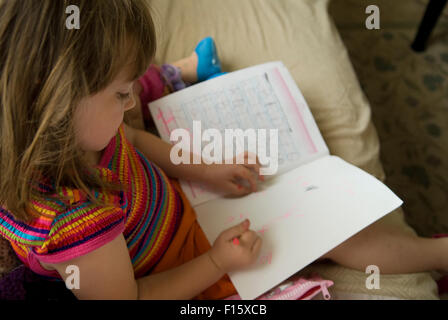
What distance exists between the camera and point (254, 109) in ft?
2.78

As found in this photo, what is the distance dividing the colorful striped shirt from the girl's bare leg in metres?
0.31

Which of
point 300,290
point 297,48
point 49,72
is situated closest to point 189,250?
point 300,290

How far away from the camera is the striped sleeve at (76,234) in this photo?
1.51ft

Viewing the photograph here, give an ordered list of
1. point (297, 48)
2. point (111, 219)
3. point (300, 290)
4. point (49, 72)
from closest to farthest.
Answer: point (49, 72)
point (111, 219)
point (300, 290)
point (297, 48)

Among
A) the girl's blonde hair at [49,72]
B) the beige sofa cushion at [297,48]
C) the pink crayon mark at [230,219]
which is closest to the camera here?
the girl's blonde hair at [49,72]

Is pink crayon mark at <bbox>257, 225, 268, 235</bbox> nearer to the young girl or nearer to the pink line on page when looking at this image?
the young girl

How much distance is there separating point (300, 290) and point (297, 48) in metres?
0.58

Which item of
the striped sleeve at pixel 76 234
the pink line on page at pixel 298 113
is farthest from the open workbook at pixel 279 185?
the striped sleeve at pixel 76 234

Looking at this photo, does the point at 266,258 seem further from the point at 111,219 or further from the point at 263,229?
the point at 111,219

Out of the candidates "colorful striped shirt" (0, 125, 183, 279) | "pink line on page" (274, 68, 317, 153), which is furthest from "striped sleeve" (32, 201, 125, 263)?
"pink line on page" (274, 68, 317, 153)

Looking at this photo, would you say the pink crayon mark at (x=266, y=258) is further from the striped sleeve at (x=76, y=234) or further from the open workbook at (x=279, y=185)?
the striped sleeve at (x=76, y=234)

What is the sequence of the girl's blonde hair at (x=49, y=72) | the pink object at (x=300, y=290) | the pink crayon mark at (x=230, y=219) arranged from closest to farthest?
1. the girl's blonde hair at (x=49, y=72)
2. the pink object at (x=300, y=290)
3. the pink crayon mark at (x=230, y=219)

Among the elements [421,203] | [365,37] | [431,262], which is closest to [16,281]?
[431,262]

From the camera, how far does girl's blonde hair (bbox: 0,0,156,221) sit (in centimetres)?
38
